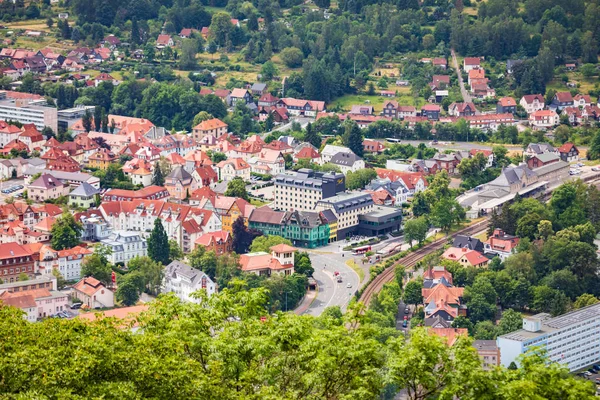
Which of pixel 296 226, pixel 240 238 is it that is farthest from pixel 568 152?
pixel 240 238

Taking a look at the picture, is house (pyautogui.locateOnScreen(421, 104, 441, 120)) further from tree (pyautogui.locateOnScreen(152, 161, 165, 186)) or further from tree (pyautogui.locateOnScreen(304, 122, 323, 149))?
tree (pyautogui.locateOnScreen(152, 161, 165, 186))

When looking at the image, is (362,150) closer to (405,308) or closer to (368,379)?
(405,308)

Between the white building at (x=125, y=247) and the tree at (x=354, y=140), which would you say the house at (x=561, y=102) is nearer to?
the tree at (x=354, y=140)

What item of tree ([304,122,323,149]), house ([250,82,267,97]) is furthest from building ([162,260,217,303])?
house ([250,82,267,97])

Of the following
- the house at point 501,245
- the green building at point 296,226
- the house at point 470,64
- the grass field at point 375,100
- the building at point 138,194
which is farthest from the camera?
the house at point 470,64

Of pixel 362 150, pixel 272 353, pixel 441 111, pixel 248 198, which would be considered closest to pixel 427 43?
pixel 441 111

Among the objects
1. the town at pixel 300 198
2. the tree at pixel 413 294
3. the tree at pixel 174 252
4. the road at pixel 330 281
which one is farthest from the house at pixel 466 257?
the tree at pixel 174 252
